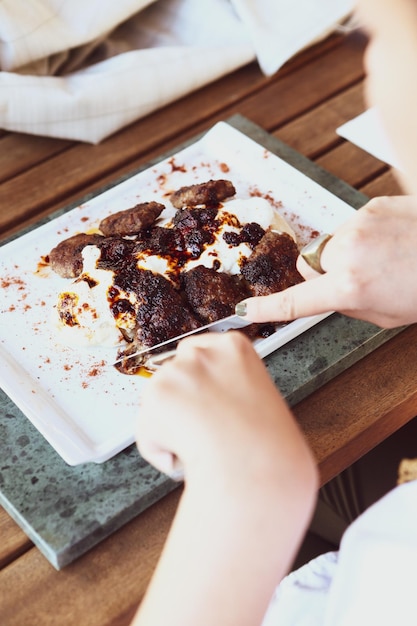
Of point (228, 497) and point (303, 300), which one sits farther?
point (303, 300)

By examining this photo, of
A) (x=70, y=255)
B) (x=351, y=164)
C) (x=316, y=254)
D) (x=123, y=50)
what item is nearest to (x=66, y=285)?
(x=70, y=255)

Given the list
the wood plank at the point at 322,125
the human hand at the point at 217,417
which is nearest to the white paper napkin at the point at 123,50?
the wood plank at the point at 322,125

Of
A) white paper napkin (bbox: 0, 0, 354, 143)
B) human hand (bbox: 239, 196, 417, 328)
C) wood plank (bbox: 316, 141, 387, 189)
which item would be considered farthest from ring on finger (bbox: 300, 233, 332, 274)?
white paper napkin (bbox: 0, 0, 354, 143)

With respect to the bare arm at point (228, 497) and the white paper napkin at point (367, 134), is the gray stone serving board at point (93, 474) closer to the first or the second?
the bare arm at point (228, 497)

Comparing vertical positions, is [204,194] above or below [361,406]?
above

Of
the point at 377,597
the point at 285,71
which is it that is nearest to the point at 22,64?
the point at 285,71

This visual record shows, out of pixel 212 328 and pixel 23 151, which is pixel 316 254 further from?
pixel 23 151

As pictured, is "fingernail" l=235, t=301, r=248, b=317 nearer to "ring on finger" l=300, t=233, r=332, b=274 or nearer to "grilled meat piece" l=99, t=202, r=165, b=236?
"ring on finger" l=300, t=233, r=332, b=274
